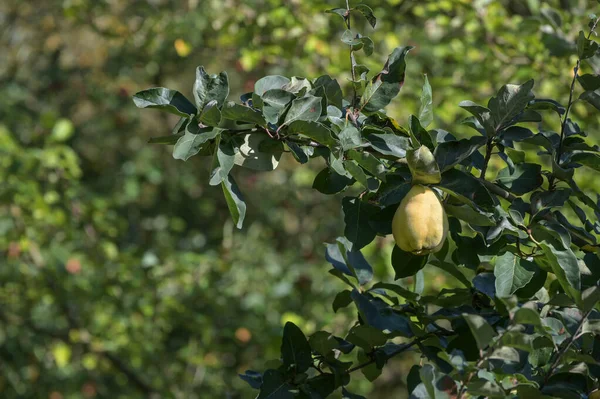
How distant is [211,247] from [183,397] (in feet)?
4.46

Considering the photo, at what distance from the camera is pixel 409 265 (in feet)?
3.26

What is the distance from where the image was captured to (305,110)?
2.76ft

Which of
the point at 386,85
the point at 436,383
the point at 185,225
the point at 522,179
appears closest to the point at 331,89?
the point at 386,85

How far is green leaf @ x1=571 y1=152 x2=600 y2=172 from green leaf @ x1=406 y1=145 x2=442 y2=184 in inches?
9.0

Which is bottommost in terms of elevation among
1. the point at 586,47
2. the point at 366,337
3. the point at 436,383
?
the point at 366,337

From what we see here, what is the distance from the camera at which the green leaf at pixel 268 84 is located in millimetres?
910

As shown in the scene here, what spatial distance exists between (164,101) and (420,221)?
32 cm

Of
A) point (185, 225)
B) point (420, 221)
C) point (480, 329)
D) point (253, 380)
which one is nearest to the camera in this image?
point (480, 329)

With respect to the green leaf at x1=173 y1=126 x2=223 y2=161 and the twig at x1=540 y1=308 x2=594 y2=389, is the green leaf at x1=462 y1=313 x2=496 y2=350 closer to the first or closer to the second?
the twig at x1=540 y1=308 x2=594 y2=389

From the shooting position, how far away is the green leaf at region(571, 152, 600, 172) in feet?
3.08

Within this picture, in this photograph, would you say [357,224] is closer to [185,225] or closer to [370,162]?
[370,162]

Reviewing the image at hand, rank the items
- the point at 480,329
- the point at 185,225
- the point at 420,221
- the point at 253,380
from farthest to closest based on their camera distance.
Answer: the point at 185,225
the point at 253,380
the point at 420,221
the point at 480,329

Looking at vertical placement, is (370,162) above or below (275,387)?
above

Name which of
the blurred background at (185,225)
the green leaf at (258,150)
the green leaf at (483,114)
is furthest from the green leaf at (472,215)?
the blurred background at (185,225)
